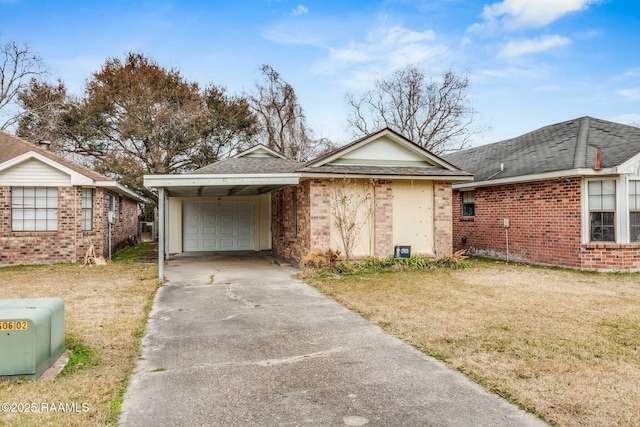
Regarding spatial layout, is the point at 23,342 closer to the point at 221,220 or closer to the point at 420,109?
the point at 221,220

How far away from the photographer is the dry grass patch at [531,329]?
385cm

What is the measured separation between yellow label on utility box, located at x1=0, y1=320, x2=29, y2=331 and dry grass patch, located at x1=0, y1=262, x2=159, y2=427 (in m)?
0.50

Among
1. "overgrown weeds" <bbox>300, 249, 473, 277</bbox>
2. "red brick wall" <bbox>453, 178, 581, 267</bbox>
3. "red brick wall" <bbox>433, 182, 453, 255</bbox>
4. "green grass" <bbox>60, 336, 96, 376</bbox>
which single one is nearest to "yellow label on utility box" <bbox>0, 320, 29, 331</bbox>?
"green grass" <bbox>60, 336, 96, 376</bbox>

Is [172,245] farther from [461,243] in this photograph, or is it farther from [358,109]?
[358,109]

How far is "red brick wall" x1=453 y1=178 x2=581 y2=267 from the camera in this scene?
39.9ft

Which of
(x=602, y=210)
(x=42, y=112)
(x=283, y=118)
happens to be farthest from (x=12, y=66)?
(x=602, y=210)

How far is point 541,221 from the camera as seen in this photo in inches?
516

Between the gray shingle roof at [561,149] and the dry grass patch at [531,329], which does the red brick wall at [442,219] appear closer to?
the dry grass patch at [531,329]

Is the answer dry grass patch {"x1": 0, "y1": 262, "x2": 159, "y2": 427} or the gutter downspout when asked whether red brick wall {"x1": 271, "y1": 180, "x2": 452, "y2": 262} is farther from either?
dry grass patch {"x1": 0, "y1": 262, "x2": 159, "y2": 427}

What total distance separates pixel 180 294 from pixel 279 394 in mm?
5700

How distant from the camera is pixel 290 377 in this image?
442 cm

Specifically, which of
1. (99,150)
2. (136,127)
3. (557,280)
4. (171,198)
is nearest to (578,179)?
(557,280)

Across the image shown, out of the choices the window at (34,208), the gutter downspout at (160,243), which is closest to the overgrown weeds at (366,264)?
the gutter downspout at (160,243)

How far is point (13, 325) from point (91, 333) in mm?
1974
